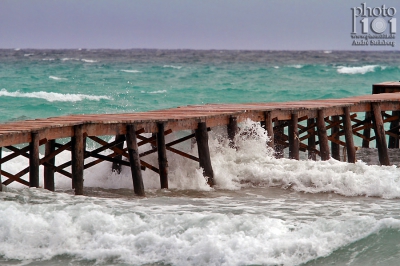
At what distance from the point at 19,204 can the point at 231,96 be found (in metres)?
29.8

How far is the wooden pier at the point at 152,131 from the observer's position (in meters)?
11.7

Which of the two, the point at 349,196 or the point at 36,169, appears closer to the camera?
the point at 36,169

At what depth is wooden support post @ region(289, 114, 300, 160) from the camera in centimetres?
1546

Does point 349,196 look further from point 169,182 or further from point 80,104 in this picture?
point 80,104

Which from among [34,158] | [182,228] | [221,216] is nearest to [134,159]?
[34,158]

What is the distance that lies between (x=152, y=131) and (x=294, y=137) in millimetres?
3813

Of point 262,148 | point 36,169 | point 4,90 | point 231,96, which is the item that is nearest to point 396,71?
point 231,96

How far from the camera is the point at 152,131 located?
42.5 ft

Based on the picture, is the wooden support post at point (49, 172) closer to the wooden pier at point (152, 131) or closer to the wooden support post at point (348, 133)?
the wooden pier at point (152, 131)

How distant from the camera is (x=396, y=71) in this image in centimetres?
5897

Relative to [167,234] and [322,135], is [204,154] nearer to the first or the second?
[322,135]

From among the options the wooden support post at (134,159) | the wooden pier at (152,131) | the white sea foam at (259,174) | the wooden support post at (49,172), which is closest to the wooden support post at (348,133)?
the wooden pier at (152,131)

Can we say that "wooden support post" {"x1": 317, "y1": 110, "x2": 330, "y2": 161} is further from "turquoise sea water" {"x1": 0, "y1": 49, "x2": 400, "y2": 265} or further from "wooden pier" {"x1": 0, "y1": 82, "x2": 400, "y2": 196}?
"turquoise sea water" {"x1": 0, "y1": 49, "x2": 400, "y2": 265}

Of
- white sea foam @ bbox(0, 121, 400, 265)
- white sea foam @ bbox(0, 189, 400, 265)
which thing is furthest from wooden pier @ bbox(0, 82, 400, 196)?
white sea foam @ bbox(0, 189, 400, 265)
